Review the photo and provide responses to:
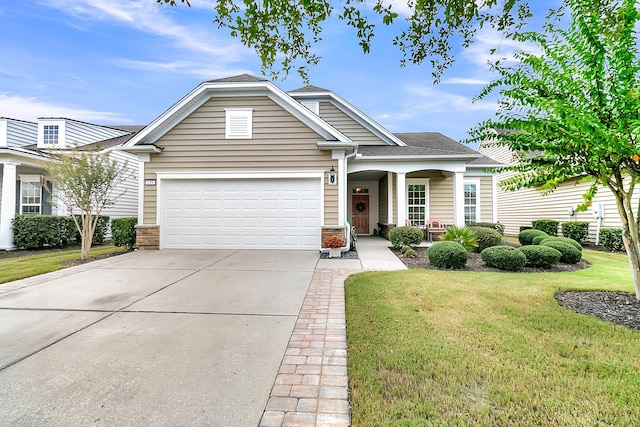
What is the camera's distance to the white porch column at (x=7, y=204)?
1036cm

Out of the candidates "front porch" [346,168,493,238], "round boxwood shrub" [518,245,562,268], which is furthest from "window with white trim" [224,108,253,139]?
"round boxwood shrub" [518,245,562,268]

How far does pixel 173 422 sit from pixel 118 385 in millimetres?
746

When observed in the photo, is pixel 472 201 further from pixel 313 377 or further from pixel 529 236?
pixel 313 377

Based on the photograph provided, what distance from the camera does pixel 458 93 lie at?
14.1m

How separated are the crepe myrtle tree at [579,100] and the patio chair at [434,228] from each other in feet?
25.6

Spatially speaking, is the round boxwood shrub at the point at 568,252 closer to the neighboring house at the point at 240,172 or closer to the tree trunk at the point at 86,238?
the neighboring house at the point at 240,172

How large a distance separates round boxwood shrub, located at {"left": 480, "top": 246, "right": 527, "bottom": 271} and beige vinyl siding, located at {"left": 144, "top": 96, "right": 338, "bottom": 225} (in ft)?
14.1

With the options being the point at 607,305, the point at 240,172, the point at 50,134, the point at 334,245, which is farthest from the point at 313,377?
the point at 50,134

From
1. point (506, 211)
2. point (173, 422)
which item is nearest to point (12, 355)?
point (173, 422)

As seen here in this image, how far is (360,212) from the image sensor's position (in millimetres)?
16078

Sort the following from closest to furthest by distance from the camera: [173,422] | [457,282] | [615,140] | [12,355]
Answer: [173,422]
[12,355]
[615,140]
[457,282]

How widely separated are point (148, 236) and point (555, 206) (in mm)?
17308

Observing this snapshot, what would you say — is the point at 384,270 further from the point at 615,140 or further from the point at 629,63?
the point at 629,63

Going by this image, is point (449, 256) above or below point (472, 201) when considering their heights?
below
